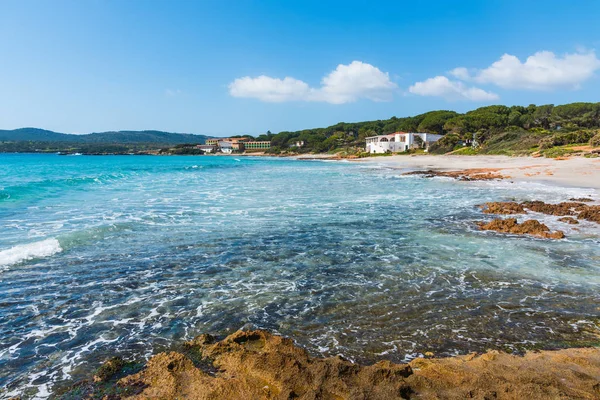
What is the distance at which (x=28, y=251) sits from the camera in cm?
1006

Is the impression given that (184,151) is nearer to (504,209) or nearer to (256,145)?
(256,145)

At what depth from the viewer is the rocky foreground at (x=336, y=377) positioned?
3.74 metres

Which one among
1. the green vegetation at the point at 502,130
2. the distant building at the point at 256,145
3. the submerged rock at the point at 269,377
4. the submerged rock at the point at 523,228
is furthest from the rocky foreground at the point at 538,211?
the distant building at the point at 256,145

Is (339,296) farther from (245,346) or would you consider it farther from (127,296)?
(127,296)

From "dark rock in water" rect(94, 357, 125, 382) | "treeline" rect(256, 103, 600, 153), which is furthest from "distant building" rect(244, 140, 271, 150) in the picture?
"dark rock in water" rect(94, 357, 125, 382)

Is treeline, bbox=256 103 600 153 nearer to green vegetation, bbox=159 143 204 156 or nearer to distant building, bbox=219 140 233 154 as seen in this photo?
distant building, bbox=219 140 233 154

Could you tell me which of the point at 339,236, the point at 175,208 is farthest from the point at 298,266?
the point at 175,208

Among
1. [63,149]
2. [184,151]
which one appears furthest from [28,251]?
[63,149]

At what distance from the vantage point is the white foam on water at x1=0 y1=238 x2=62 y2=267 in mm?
9432

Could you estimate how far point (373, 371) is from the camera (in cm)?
404

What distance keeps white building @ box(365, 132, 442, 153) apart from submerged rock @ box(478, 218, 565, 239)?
7519 cm

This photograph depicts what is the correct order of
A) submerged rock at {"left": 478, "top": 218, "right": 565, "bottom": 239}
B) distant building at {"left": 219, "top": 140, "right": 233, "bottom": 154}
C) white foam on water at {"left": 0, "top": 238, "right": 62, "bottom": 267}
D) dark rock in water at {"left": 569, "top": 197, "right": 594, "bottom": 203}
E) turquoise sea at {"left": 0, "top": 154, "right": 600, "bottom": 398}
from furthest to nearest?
distant building at {"left": 219, "top": 140, "right": 233, "bottom": 154} < dark rock in water at {"left": 569, "top": 197, "right": 594, "bottom": 203} < submerged rock at {"left": 478, "top": 218, "right": 565, "bottom": 239} < white foam on water at {"left": 0, "top": 238, "right": 62, "bottom": 267} < turquoise sea at {"left": 0, "top": 154, "right": 600, "bottom": 398}

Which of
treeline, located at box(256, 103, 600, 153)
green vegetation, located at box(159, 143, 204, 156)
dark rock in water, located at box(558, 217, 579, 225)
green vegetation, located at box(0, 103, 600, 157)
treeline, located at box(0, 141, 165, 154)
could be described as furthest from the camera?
green vegetation, located at box(159, 143, 204, 156)

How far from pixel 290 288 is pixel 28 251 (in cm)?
775
